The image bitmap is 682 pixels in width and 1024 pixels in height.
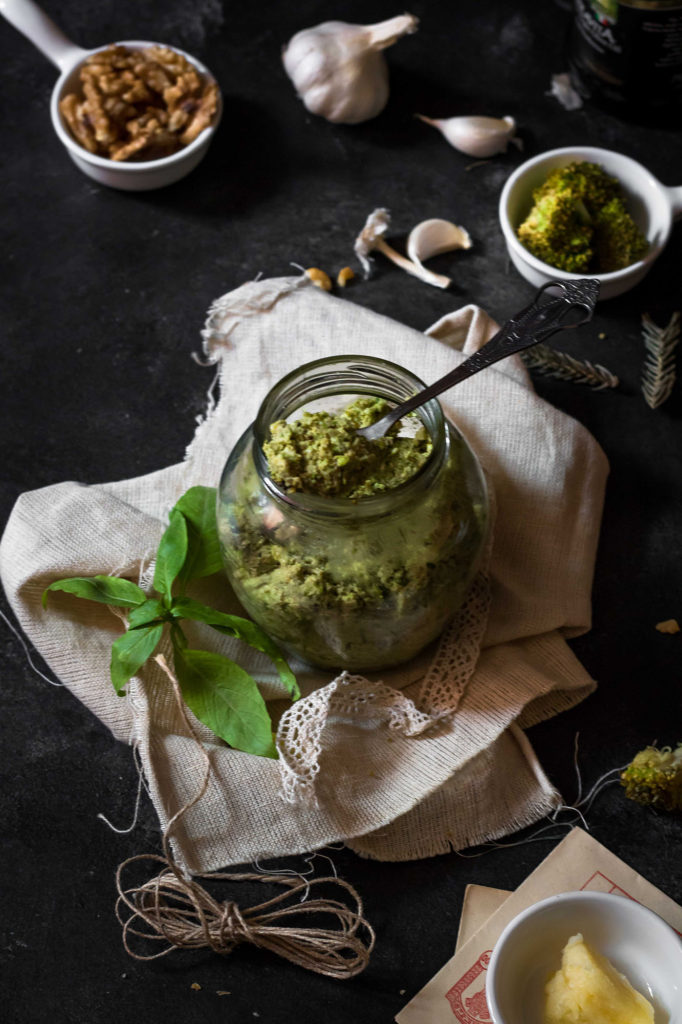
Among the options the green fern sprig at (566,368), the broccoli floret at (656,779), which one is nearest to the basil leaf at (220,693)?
the broccoli floret at (656,779)

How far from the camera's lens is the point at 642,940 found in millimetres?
1084

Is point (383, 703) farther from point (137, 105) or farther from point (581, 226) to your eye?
point (137, 105)

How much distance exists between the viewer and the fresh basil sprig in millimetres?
1191

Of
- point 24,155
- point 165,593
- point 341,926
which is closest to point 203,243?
point 24,155

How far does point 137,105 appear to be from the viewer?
62.7 inches

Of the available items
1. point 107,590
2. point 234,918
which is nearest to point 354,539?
point 107,590

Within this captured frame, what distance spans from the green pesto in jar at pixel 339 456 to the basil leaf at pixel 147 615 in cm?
24

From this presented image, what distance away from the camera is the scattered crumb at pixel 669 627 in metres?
1.35

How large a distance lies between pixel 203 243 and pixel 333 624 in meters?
0.74

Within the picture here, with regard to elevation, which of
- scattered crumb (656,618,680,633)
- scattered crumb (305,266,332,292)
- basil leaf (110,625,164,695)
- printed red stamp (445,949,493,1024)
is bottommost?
scattered crumb (656,618,680,633)

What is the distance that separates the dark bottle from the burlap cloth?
471mm

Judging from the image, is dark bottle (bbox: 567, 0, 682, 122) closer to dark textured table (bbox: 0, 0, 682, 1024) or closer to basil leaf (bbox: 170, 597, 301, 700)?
dark textured table (bbox: 0, 0, 682, 1024)

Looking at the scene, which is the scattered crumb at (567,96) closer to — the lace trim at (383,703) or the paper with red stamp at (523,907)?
the lace trim at (383,703)

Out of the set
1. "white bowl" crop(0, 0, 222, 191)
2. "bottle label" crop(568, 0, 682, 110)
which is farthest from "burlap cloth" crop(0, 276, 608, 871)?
"bottle label" crop(568, 0, 682, 110)
